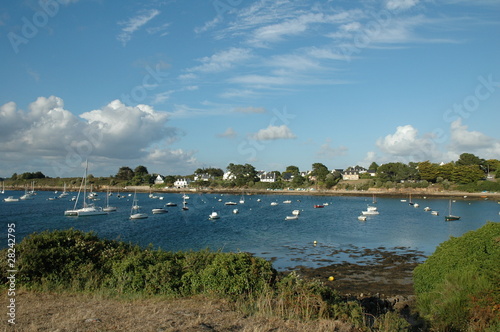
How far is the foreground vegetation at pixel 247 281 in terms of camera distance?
9875 mm

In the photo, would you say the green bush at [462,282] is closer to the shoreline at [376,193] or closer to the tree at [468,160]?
the shoreline at [376,193]

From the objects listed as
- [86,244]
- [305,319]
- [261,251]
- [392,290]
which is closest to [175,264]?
[86,244]

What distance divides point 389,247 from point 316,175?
154 meters

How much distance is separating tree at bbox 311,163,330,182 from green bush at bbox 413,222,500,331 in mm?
172162

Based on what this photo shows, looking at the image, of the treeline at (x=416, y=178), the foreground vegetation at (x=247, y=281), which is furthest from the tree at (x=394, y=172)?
the foreground vegetation at (x=247, y=281)

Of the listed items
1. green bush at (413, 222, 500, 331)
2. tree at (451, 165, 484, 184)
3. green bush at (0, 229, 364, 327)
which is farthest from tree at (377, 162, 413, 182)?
green bush at (0, 229, 364, 327)

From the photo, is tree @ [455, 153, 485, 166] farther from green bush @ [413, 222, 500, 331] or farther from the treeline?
green bush @ [413, 222, 500, 331]

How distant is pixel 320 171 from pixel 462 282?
17829 cm

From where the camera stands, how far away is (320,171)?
188m

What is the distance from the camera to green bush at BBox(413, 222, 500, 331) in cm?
1118

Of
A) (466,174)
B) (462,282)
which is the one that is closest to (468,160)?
(466,174)

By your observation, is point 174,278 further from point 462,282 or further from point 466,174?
point 466,174

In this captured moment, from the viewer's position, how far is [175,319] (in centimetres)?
859

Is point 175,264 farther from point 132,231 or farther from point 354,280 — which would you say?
point 132,231
